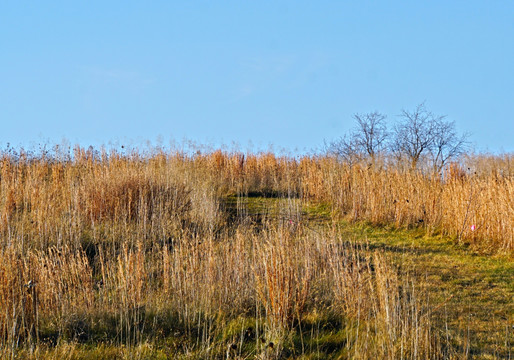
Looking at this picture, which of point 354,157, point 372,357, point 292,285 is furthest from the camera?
point 354,157

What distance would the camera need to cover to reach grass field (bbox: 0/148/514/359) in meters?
4.29

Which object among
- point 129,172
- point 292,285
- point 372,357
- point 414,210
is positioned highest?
point 129,172

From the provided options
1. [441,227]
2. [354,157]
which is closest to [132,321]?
[441,227]

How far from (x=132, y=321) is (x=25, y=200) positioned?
18.0ft

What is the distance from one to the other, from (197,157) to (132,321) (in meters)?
10.7

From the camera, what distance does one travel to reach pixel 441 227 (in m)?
9.31

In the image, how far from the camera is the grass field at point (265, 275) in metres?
4.29

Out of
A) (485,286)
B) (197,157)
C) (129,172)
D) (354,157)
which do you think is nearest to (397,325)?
(485,286)

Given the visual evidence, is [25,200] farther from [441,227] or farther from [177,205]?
[441,227]

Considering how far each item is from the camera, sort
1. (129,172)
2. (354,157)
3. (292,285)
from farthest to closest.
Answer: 1. (354,157)
2. (129,172)
3. (292,285)

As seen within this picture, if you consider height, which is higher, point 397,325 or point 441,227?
point 441,227

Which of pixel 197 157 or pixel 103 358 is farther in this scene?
pixel 197 157

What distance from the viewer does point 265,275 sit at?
486 cm

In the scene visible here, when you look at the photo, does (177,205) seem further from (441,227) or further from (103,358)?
(103,358)
